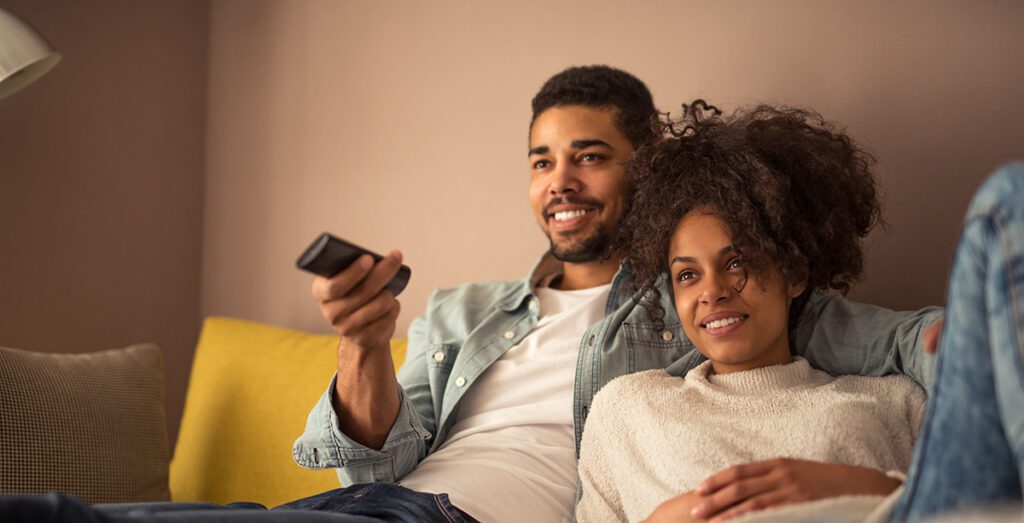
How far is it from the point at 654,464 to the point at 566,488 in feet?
0.80

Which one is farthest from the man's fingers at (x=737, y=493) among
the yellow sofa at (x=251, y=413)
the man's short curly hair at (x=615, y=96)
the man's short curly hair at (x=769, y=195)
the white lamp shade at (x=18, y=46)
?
the white lamp shade at (x=18, y=46)

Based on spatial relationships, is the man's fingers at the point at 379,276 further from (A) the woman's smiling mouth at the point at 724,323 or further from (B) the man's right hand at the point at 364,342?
(A) the woman's smiling mouth at the point at 724,323

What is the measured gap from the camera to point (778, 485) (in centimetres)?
107

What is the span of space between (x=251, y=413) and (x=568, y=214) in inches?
34.7

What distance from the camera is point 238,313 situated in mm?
2785

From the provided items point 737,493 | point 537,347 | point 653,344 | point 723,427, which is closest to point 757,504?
point 737,493

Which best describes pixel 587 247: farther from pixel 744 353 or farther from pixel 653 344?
pixel 744 353

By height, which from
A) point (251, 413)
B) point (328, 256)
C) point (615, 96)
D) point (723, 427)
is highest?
point (615, 96)

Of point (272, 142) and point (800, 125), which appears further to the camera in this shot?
point (272, 142)

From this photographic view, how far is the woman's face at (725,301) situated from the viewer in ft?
4.30

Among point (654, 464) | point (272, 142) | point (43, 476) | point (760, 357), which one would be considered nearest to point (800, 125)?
point (760, 357)

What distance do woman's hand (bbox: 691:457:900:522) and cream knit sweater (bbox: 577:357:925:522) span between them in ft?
0.23

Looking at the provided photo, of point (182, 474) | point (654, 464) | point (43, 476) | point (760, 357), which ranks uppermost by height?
point (760, 357)

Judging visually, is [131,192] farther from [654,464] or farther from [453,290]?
[654,464]
